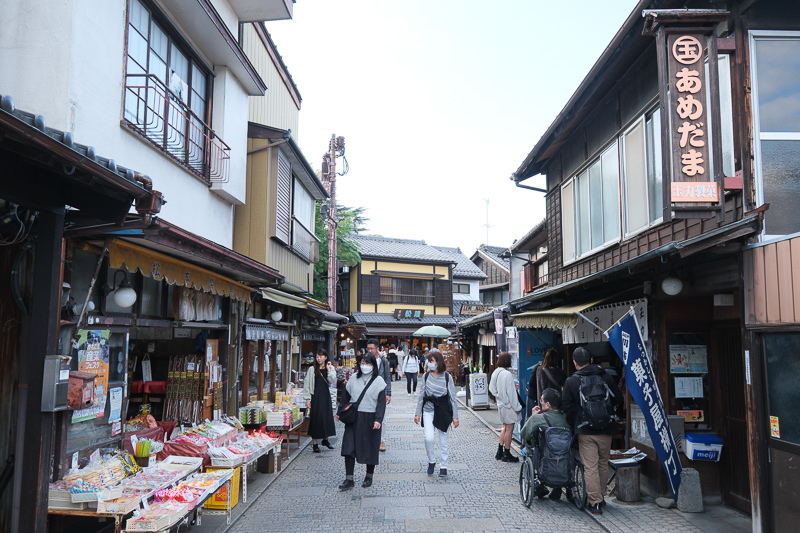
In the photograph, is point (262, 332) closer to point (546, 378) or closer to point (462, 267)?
point (546, 378)

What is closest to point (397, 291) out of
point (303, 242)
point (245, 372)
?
point (303, 242)

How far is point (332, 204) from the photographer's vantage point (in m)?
21.7

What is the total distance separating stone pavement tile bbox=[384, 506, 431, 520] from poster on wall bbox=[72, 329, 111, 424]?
12.5ft

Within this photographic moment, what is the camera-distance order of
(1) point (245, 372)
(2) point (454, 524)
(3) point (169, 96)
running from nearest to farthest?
(2) point (454, 524) < (3) point (169, 96) < (1) point (245, 372)

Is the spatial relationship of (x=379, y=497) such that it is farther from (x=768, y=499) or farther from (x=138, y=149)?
(x=138, y=149)

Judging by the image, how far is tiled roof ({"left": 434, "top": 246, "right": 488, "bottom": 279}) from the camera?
44219 millimetres

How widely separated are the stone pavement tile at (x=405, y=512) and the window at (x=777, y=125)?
5434 mm

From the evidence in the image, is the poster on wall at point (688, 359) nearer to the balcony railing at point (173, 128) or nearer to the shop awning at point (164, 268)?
the shop awning at point (164, 268)

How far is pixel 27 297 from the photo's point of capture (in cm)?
518

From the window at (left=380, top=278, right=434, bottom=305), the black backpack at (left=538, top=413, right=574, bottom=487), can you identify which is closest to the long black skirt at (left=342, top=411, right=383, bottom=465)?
the black backpack at (left=538, top=413, right=574, bottom=487)

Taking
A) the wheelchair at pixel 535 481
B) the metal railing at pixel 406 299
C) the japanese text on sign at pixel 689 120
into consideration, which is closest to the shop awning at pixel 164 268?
the wheelchair at pixel 535 481

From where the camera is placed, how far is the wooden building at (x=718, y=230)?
5738mm

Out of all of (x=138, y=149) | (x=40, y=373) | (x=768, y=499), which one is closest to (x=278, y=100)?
(x=138, y=149)

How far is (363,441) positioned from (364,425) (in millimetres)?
243
